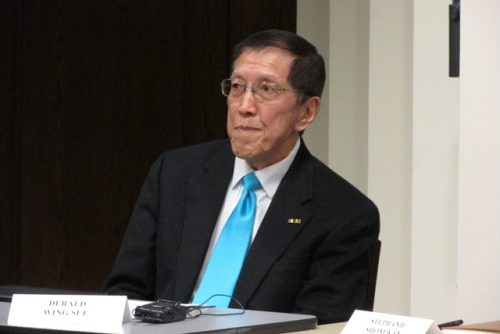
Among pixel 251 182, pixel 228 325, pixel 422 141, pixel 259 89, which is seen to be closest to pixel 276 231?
pixel 251 182

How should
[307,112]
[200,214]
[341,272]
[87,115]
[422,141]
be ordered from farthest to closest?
[87,115]
[422,141]
[307,112]
[200,214]
[341,272]

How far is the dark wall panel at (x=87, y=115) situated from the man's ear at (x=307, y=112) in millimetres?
1901

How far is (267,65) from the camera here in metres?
2.63

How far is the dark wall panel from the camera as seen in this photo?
4.30m

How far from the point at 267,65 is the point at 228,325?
105 cm

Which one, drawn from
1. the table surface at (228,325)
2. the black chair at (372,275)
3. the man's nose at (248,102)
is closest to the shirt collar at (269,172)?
the man's nose at (248,102)

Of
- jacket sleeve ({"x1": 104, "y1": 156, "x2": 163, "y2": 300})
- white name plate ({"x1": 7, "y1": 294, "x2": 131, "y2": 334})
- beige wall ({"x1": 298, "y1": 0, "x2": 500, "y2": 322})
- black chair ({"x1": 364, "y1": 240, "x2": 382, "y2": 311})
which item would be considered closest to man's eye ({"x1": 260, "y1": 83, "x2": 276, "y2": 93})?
jacket sleeve ({"x1": 104, "y1": 156, "x2": 163, "y2": 300})

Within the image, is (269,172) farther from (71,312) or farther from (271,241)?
(71,312)

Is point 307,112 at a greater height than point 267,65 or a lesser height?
lesser

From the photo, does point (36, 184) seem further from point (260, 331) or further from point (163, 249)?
point (260, 331)

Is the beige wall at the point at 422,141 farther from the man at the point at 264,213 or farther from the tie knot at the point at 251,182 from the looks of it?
the tie knot at the point at 251,182

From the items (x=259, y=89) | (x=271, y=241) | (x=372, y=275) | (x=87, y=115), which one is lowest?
(x=372, y=275)

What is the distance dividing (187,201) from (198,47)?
7.73 ft

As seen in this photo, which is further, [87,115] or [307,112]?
[87,115]
